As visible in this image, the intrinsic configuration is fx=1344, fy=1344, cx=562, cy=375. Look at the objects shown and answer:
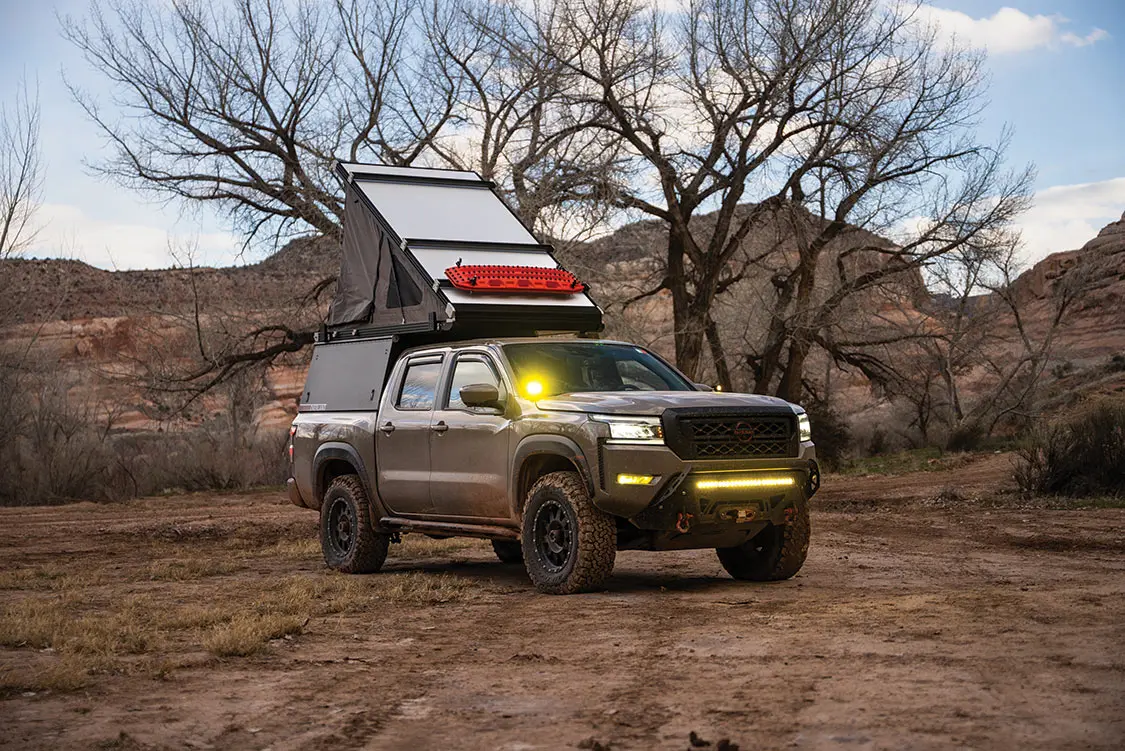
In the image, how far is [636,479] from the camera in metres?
9.47

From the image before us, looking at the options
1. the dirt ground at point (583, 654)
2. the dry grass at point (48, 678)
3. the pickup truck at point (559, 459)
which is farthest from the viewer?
the pickup truck at point (559, 459)

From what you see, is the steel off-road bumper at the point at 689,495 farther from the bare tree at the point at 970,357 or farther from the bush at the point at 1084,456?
the bare tree at the point at 970,357

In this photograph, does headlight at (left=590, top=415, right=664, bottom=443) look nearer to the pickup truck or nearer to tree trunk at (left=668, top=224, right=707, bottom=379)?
the pickup truck

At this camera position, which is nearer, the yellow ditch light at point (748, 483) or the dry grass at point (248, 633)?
the dry grass at point (248, 633)

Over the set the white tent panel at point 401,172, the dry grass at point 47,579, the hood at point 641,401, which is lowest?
the dry grass at point 47,579

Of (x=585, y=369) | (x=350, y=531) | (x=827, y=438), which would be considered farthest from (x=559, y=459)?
(x=827, y=438)

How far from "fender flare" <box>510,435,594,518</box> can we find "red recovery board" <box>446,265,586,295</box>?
6.37 feet

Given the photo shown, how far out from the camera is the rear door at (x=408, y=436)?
1150cm

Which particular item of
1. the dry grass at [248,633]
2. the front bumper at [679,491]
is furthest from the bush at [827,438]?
the dry grass at [248,633]

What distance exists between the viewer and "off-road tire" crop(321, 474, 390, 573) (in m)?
12.2

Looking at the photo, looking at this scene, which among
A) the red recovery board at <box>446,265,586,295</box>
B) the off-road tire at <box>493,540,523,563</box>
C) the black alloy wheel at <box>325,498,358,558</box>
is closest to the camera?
the red recovery board at <box>446,265,586,295</box>

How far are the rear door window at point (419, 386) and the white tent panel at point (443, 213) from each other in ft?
4.79

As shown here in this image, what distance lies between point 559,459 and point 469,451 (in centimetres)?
105

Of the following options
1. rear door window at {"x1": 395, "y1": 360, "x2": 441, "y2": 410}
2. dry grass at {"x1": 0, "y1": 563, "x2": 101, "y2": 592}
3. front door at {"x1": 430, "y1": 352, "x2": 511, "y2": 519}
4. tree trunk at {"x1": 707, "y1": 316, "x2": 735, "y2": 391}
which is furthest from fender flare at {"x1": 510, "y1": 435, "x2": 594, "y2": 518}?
tree trunk at {"x1": 707, "y1": 316, "x2": 735, "y2": 391}
